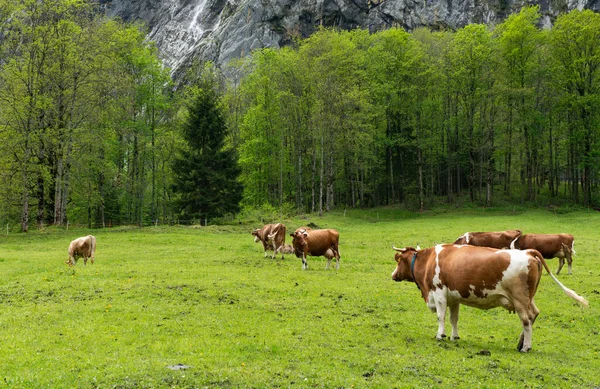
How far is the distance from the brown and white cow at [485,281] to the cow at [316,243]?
10.3 metres

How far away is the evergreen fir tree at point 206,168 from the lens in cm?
4769

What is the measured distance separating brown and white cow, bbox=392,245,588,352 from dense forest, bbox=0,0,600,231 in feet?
123

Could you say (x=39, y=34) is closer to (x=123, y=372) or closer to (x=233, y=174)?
(x=233, y=174)

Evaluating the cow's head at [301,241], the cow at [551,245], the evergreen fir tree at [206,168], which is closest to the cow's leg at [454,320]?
the cow's head at [301,241]

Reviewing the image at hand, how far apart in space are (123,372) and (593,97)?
186 feet


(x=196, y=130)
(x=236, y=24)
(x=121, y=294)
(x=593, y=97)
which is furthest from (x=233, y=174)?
(x=236, y=24)

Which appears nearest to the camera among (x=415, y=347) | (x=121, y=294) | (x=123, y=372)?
(x=123, y=372)

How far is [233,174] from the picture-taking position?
50531 mm

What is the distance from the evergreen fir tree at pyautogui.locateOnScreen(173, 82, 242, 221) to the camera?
47688 mm

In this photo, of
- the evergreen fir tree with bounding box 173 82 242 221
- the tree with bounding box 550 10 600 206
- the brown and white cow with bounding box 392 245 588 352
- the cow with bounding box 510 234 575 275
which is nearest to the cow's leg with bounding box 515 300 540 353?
the brown and white cow with bounding box 392 245 588 352

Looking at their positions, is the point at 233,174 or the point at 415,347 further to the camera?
the point at 233,174

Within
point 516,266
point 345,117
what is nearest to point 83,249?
point 516,266

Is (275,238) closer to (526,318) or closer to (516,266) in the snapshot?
(516,266)

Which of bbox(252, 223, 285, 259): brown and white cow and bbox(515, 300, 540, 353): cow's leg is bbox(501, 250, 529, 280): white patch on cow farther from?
bbox(252, 223, 285, 259): brown and white cow
